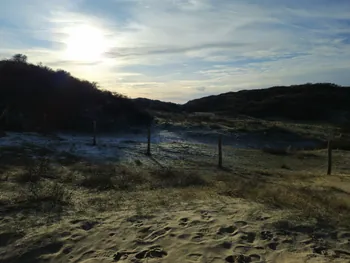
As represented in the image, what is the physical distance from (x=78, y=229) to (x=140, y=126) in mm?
26791

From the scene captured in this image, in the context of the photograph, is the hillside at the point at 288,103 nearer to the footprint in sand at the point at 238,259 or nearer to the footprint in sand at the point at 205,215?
the footprint in sand at the point at 205,215

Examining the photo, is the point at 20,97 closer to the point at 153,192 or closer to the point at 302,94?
the point at 153,192

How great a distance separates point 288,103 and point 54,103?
1610 inches

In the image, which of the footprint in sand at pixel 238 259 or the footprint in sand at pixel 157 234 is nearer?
the footprint in sand at pixel 238 259

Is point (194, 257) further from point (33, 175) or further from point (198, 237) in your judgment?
point (33, 175)

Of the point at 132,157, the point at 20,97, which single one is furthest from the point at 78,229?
the point at 20,97

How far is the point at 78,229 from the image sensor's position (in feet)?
23.4

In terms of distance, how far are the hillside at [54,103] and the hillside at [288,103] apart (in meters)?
25.9

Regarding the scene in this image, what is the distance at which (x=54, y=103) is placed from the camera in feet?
102

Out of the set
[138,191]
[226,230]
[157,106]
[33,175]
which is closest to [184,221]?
[226,230]

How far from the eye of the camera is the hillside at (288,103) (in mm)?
59469

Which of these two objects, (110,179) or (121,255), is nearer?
(121,255)

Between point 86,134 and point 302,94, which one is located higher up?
point 302,94

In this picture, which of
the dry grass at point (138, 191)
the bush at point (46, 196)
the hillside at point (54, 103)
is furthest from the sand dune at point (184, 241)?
the hillside at point (54, 103)
